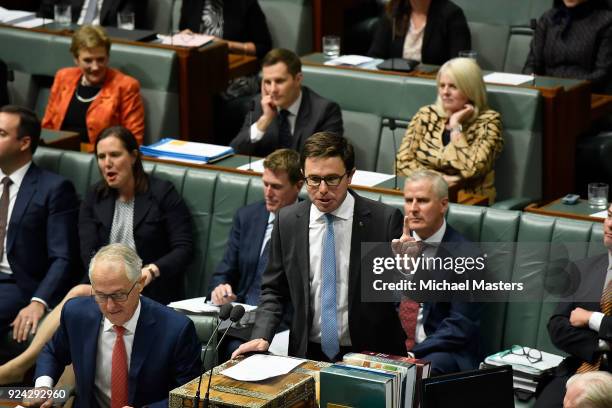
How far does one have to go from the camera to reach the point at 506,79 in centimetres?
589

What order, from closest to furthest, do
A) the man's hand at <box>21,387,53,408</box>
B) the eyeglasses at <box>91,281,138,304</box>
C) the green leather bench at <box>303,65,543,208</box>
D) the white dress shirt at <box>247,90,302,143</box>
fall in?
the man's hand at <box>21,387,53,408</box>, the eyeglasses at <box>91,281,138,304</box>, the green leather bench at <box>303,65,543,208</box>, the white dress shirt at <box>247,90,302,143</box>

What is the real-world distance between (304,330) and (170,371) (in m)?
0.49

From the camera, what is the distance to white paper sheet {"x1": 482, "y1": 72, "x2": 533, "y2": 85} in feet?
19.1

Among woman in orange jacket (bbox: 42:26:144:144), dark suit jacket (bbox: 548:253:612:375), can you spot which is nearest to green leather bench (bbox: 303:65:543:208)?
woman in orange jacket (bbox: 42:26:144:144)

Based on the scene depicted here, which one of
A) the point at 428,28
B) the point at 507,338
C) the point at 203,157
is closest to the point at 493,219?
the point at 507,338

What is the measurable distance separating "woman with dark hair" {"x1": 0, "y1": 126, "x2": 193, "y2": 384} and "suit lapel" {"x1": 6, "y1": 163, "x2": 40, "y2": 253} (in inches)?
9.2

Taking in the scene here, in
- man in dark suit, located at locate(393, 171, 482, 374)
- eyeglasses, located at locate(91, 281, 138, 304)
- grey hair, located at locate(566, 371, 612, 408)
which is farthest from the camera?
man in dark suit, located at locate(393, 171, 482, 374)

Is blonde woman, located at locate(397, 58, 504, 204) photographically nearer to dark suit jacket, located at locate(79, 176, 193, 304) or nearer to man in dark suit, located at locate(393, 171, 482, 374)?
man in dark suit, located at locate(393, 171, 482, 374)

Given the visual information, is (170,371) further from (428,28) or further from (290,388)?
(428,28)

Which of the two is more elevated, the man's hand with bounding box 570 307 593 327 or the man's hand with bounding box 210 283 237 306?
the man's hand with bounding box 570 307 593 327

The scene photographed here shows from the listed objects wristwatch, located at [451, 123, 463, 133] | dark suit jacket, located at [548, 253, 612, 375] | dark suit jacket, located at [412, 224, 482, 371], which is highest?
wristwatch, located at [451, 123, 463, 133]

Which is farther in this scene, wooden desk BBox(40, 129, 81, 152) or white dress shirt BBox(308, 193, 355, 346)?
wooden desk BBox(40, 129, 81, 152)

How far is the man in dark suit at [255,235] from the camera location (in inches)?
184

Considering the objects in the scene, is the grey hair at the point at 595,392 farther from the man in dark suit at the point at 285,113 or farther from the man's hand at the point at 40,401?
the man in dark suit at the point at 285,113
